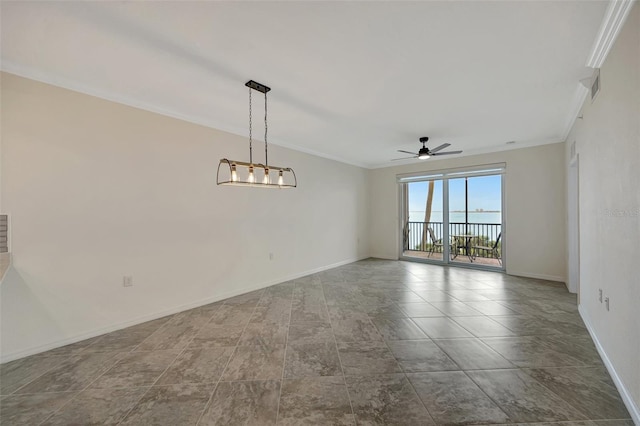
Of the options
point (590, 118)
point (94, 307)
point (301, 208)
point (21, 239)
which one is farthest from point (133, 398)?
point (590, 118)

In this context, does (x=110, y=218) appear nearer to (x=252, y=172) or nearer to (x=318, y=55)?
(x=252, y=172)

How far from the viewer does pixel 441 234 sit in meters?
6.66

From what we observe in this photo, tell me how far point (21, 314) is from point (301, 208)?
3.87 metres

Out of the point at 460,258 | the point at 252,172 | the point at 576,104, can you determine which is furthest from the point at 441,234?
the point at 252,172

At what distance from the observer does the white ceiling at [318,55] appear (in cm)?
173

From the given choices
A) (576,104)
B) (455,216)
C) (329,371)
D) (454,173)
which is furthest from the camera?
(455,216)

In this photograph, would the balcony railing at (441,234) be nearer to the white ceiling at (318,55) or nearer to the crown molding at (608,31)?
the white ceiling at (318,55)

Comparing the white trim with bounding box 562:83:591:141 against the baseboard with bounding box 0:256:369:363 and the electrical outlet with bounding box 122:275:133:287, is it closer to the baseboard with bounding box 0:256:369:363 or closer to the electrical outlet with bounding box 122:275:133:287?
the baseboard with bounding box 0:256:369:363

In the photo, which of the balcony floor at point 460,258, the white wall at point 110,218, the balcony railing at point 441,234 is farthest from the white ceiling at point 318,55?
the balcony floor at point 460,258

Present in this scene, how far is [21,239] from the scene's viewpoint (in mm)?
2377

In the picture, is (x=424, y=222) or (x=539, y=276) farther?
(x=424, y=222)

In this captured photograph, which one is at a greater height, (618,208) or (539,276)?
(618,208)

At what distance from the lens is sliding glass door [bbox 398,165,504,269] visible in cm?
575

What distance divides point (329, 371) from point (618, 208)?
8.30ft
